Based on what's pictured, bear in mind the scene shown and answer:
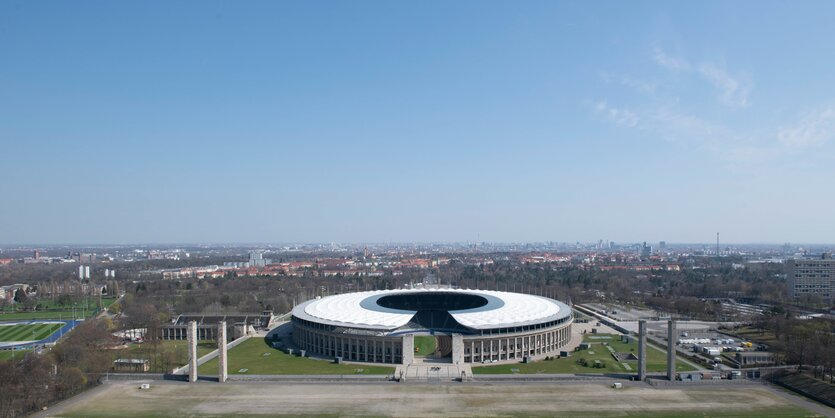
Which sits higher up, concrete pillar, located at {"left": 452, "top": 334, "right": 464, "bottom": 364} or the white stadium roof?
the white stadium roof

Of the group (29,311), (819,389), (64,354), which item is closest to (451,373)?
(819,389)

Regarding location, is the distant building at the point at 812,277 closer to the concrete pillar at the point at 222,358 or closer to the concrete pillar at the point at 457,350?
the concrete pillar at the point at 457,350

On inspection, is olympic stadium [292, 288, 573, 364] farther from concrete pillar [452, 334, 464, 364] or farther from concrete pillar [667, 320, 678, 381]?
concrete pillar [667, 320, 678, 381]

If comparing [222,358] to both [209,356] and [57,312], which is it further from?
[57,312]

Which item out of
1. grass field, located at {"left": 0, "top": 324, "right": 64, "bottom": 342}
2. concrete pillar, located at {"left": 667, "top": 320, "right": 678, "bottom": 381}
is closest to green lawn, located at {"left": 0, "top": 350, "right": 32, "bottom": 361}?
grass field, located at {"left": 0, "top": 324, "right": 64, "bottom": 342}

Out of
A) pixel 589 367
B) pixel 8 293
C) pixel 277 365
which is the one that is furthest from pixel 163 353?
pixel 8 293

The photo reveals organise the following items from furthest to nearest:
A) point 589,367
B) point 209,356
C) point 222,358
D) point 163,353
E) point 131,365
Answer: point 209,356 < point 163,353 < point 589,367 < point 131,365 < point 222,358
